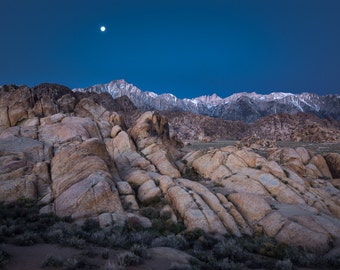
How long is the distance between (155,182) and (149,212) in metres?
4.37

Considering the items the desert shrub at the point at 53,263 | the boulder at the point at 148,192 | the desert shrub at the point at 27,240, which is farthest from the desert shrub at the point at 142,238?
the boulder at the point at 148,192

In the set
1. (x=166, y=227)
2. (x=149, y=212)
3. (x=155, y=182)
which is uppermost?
(x=155, y=182)

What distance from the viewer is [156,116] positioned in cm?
3853

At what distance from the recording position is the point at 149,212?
18.5 metres

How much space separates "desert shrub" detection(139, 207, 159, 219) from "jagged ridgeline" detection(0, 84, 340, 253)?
0.43m

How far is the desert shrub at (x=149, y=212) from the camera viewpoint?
18.3 meters

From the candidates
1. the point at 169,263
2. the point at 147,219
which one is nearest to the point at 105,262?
the point at 169,263

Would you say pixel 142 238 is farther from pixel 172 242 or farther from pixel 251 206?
pixel 251 206

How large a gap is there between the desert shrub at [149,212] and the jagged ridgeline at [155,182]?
43 cm

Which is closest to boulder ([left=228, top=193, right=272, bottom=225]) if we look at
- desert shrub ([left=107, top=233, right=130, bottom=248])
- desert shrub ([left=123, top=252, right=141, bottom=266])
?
desert shrub ([left=107, top=233, right=130, bottom=248])

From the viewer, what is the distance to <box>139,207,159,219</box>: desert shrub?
721 inches

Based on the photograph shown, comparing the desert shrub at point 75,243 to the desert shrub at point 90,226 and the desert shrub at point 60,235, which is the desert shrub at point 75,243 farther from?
the desert shrub at point 90,226

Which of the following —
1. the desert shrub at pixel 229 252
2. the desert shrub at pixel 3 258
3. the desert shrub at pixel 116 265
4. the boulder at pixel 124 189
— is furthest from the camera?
the boulder at pixel 124 189

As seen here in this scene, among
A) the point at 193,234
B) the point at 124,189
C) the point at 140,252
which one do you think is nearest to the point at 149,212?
the point at 124,189
